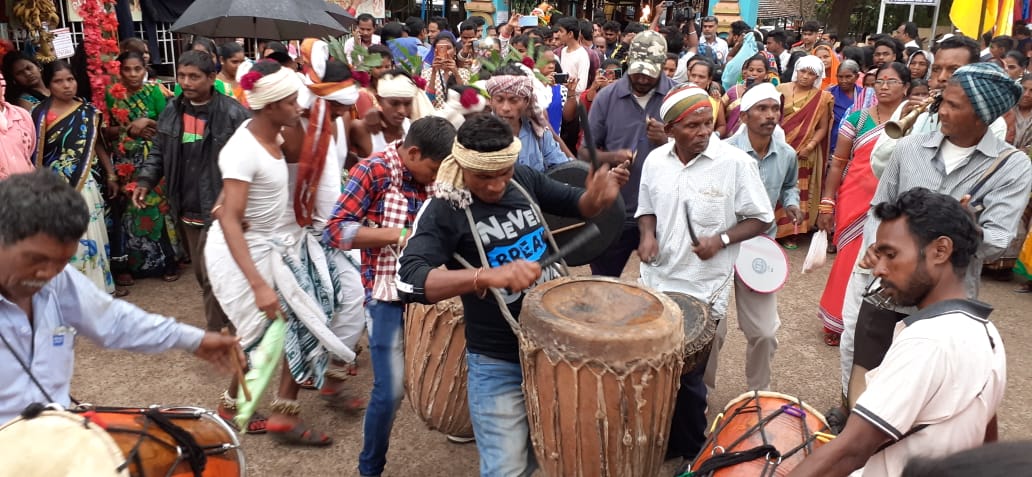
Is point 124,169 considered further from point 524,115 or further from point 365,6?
point 365,6

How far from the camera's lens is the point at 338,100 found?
4203mm

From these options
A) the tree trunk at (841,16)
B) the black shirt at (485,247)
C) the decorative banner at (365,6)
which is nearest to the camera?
the black shirt at (485,247)

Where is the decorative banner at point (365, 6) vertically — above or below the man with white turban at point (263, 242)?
above

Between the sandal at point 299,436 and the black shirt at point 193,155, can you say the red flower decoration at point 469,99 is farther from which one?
the sandal at point 299,436

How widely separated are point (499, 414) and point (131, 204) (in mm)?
4628

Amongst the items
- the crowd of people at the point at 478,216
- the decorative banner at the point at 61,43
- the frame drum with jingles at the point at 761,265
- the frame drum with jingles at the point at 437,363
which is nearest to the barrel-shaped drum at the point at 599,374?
the crowd of people at the point at 478,216

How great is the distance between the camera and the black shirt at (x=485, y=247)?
8.31 ft

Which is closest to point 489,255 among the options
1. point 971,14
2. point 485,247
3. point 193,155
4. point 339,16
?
point 485,247

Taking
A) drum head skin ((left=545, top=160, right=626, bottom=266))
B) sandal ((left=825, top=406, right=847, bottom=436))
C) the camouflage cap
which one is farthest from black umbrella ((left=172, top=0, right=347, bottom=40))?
sandal ((left=825, top=406, right=847, bottom=436))

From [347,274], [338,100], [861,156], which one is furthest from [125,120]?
[861,156]

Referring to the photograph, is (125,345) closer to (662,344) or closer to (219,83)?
(662,344)

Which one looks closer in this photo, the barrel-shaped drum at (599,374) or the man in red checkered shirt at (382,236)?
the barrel-shaped drum at (599,374)

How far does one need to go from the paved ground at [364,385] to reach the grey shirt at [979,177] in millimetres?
1457

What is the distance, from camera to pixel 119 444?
2.06 meters
